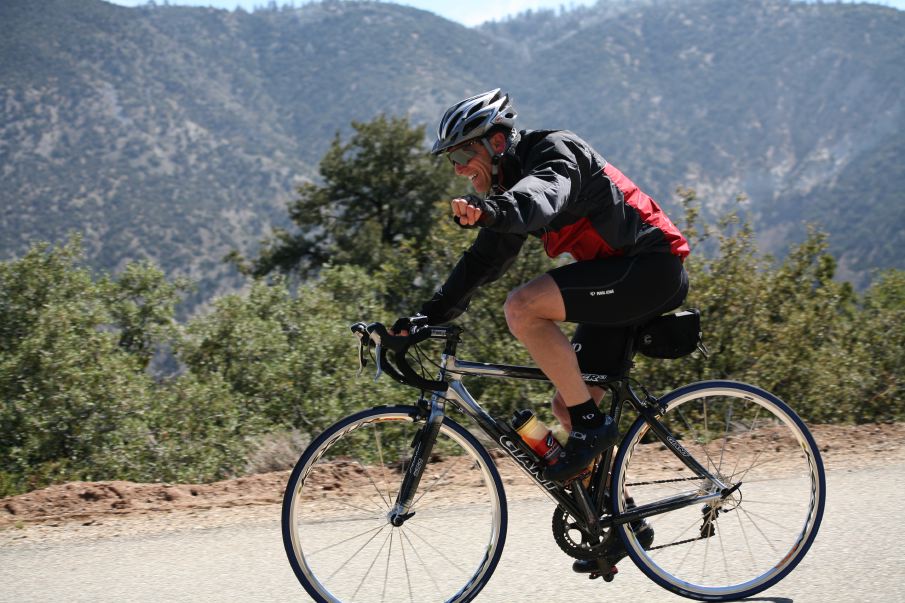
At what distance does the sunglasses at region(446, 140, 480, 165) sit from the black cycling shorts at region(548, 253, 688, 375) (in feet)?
1.81

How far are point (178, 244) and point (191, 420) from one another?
102782mm

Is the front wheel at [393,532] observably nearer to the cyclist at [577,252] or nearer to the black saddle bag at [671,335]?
the cyclist at [577,252]

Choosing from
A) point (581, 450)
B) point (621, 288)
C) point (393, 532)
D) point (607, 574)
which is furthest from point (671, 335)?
point (393, 532)

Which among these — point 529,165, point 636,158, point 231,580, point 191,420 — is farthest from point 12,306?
point 636,158

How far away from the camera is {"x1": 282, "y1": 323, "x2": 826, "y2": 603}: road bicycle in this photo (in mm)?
3404

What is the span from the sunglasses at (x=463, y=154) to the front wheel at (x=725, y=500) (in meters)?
1.28

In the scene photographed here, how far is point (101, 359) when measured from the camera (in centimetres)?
1357

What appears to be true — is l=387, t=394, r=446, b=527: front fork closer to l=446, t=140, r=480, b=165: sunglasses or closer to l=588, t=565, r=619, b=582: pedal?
l=588, t=565, r=619, b=582: pedal

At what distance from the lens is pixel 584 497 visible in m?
3.47

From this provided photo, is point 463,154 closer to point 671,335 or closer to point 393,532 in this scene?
point 671,335

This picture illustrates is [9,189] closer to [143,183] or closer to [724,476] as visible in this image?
[143,183]

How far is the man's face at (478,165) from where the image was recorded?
3.37 metres

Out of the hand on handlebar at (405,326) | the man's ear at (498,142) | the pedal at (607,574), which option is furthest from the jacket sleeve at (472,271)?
the pedal at (607,574)

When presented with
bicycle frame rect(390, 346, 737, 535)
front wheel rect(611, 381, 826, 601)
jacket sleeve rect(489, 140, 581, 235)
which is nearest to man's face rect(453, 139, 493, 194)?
jacket sleeve rect(489, 140, 581, 235)
